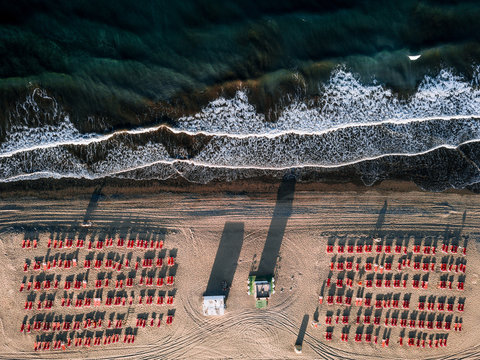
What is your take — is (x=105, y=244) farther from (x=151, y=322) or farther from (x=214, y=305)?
(x=214, y=305)

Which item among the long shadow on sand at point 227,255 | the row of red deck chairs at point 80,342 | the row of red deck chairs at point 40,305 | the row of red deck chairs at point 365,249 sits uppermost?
the row of red deck chairs at point 365,249

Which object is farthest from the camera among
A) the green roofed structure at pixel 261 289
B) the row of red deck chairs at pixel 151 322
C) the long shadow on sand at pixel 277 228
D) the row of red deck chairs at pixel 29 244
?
the long shadow on sand at pixel 277 228

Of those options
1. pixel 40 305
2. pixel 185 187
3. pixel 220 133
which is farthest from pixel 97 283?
pixel 220 133

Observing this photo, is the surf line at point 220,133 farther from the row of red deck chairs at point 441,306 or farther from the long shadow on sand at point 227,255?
the row of red deck chairs at point 441,306

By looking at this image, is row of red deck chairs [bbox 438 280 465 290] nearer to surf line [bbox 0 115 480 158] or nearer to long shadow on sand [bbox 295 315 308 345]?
long shadow on sand [bbox 295 315 308 345]

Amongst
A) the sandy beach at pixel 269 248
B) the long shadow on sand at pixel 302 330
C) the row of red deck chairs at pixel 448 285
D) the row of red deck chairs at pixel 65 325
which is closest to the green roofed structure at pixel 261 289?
the sandy beach at pixel 269 248

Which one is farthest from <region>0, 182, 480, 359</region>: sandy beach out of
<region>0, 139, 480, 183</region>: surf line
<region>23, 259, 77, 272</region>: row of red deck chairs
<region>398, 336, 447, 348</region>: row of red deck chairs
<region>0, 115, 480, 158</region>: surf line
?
<region>0, 115, 480, 158</region>: surf line
